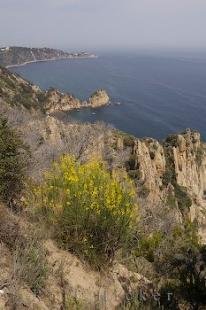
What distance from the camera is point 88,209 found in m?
8.71

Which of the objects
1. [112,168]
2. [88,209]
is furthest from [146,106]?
[88,209]

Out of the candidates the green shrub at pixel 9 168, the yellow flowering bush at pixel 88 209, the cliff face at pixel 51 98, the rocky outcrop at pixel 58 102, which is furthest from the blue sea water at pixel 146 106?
the yellow flowering bush at pixel 88 209

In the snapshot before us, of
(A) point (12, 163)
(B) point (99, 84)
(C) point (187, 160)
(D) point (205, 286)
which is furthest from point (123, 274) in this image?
(B) point (99, 84)

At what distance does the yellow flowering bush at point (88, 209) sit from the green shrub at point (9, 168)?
2.44 feet

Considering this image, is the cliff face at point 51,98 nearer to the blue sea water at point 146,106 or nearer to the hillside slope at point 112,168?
the blue sea water at point 146,106

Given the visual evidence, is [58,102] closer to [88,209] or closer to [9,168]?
[9,168]

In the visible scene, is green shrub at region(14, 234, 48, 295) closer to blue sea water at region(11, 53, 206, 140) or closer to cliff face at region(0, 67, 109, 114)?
blue sea water at region(11, 53, 206, 140)

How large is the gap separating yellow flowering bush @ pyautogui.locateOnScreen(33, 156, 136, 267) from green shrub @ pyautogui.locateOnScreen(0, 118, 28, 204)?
0.74 meters

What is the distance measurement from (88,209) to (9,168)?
2166 mm

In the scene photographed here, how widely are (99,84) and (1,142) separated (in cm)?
17843

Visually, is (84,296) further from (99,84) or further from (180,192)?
(99,84)

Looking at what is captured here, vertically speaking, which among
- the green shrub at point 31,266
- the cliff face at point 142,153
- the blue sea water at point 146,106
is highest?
the green shrub at point 31,266

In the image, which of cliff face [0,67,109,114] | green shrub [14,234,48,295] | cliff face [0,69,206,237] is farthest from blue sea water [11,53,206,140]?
green shrub [14,234,48,295]

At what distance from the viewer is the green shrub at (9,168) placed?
968cm
